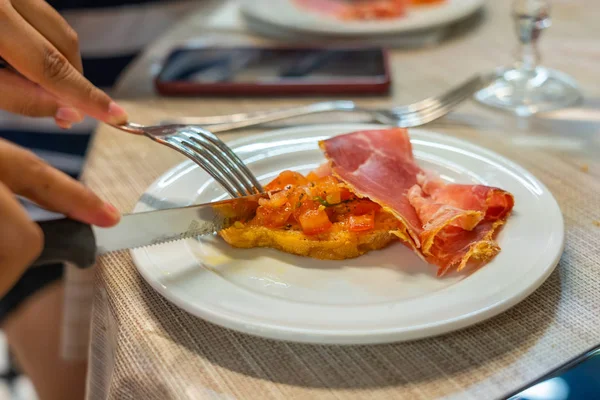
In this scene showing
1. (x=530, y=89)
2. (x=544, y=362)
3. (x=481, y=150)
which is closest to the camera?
(x=544, y=362)

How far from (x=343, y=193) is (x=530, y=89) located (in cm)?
88

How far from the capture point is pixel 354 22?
203 cm

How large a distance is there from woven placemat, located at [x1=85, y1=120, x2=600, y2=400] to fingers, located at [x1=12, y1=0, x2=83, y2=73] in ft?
1.68

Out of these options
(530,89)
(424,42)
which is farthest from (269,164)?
(424,42)

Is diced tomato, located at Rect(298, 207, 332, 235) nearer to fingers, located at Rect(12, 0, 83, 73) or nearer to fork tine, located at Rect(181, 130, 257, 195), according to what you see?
fork tine, located at Rect(181, 130, 257, 195)

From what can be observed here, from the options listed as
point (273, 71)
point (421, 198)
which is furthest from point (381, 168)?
point (273, 71)

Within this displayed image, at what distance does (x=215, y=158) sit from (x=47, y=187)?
0.37 meters

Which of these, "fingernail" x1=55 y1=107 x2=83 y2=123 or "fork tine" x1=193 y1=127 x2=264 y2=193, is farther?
"fingernail" x1=55 y1=107 x2=83 y2=123

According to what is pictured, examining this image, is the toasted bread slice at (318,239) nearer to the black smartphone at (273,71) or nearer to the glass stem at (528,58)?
the black smartphone at (273,71)

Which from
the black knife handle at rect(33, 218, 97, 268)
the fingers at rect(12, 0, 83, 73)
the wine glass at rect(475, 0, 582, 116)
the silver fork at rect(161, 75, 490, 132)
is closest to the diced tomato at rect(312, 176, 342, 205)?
the black knife handle at rect(33, 218, 97, 268)

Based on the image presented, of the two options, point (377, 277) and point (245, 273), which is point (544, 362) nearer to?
point (377, 277)

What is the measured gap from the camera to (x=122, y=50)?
2219 millimetres

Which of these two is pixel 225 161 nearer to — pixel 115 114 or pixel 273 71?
pixel 115 114

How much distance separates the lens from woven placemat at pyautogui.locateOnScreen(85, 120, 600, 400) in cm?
72
